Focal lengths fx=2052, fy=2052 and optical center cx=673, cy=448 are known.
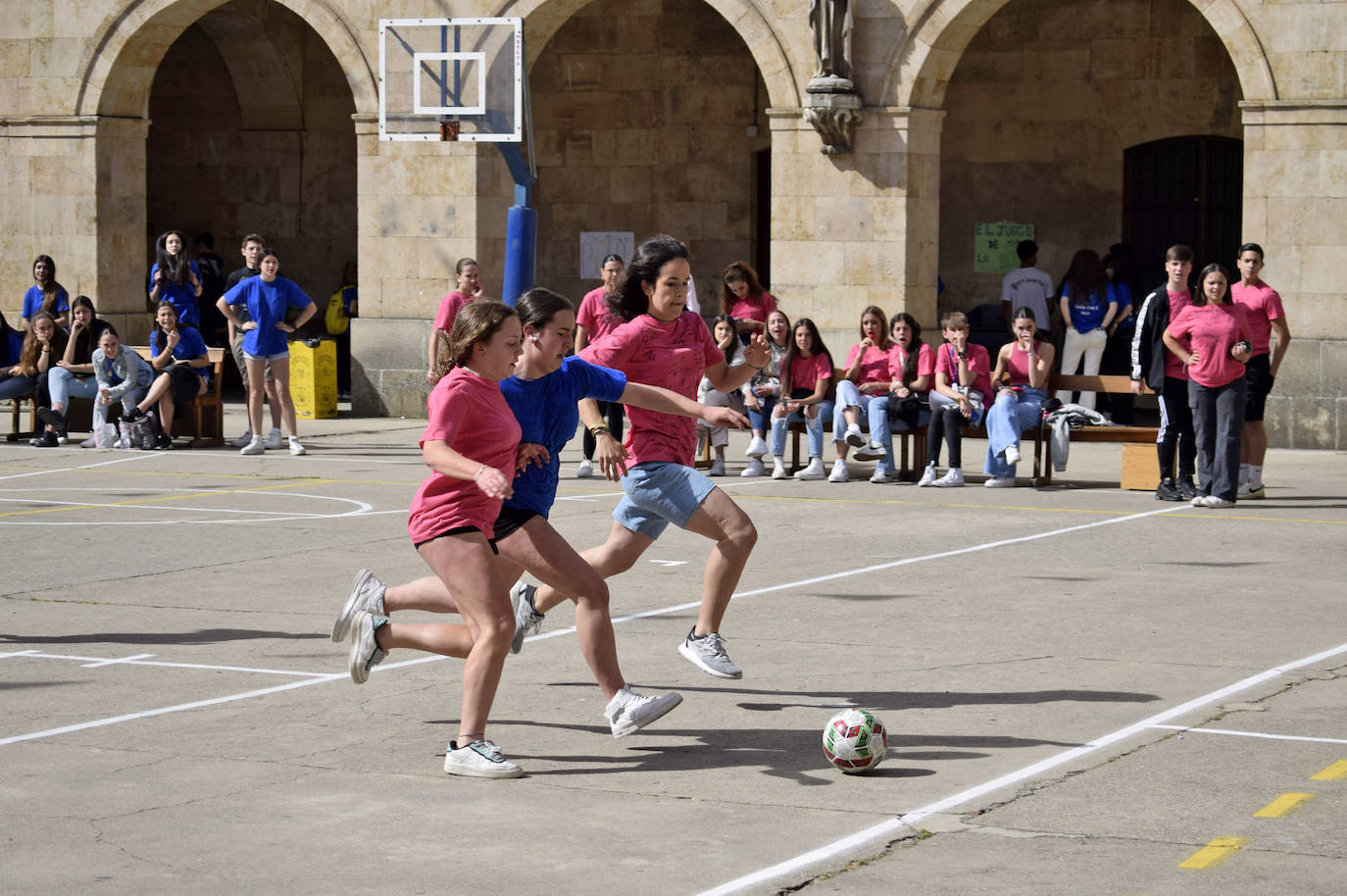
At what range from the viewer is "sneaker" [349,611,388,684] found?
7.02 meters

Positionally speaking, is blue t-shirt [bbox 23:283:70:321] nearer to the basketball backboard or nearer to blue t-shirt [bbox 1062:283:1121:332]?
the basketball backboard

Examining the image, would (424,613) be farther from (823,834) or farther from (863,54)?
(863,54)

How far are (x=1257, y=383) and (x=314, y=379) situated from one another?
35.7ft

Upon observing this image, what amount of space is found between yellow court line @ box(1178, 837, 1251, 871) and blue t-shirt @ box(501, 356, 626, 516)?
2597mm

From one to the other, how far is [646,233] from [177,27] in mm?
5961

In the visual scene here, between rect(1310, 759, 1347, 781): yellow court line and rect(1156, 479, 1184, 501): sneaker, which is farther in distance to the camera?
rect(1156, 479, 1184, 501): sneaker

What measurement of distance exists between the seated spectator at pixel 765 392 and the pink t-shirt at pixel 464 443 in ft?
31.4

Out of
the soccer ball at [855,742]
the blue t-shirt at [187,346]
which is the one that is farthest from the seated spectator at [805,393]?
the soccer ball at [855,742]

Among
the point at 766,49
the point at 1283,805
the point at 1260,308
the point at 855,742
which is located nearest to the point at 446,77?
the point at 766,49

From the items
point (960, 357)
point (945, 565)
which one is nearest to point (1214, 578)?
point (945, 565)

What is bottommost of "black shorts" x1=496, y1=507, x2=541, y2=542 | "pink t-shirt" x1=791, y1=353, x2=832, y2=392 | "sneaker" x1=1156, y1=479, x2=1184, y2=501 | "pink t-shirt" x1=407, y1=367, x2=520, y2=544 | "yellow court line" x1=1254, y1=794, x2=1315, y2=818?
"yellow court line" x1=1254, y1=794, x2=1315, y2=818

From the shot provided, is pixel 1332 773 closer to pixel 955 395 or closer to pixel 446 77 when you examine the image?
pixel 955 395

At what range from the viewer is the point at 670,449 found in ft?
27.0

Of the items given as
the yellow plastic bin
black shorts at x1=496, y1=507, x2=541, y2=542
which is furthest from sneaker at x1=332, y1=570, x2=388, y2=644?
the yellow plastic bin
